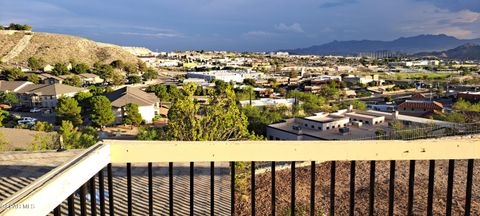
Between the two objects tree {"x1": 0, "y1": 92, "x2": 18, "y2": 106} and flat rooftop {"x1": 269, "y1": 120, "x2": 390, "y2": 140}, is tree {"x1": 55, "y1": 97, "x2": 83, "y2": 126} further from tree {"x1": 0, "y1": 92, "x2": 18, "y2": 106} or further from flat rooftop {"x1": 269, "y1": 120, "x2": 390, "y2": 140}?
tree {"x1": 0, "y1": 92, "x2": 18, "y2": 106}

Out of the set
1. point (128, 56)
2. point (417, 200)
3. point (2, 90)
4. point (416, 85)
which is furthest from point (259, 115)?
point (128, 56)

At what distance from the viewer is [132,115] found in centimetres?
2509

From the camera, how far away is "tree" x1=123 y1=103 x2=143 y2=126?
2508cm

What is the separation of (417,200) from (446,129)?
1044 cm

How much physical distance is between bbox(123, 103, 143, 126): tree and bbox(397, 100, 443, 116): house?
1982 cm

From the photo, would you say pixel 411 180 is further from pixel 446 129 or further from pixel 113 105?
pixel 113 105

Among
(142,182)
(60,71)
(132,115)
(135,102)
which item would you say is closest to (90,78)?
(60,71)

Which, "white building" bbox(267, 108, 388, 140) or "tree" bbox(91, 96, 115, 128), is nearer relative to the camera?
"white building" bbox(267, 108, 388, 140)

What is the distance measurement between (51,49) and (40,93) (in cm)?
3692

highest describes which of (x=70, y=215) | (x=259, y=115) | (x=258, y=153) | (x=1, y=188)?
(x=258, y=153)

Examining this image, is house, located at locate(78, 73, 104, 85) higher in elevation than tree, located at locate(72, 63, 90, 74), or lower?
lower

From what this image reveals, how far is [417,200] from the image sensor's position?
7.49 meters

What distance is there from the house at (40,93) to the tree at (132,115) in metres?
10.4

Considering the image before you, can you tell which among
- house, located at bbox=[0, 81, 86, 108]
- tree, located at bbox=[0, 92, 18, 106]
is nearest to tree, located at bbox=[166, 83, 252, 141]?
house, located at bbox=[0, 81, 86, 108]
